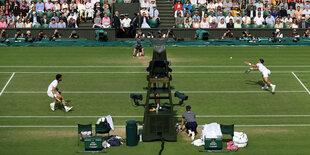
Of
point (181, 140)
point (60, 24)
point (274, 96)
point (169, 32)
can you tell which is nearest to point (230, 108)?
point (274, 96)

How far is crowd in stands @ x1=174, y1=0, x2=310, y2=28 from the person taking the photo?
48.7 meters

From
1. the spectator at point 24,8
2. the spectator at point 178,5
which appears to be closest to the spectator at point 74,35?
the spectator at point 24,8

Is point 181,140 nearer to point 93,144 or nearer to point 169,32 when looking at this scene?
point 93,144

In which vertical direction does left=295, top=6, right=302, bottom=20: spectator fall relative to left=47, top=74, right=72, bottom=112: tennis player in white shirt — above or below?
above

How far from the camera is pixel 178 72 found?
38406 mm

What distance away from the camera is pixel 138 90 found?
3447 cm

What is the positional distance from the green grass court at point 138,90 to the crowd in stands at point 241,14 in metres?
3.72

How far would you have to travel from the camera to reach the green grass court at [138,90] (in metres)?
25.8

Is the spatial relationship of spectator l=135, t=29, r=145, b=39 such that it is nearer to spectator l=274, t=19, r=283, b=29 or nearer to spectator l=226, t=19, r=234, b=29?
spectator l=226, t=19, r=234, b=29

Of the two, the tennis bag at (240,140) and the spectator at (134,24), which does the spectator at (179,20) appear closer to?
the spectator at (134,24)

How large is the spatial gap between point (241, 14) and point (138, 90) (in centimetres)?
1916

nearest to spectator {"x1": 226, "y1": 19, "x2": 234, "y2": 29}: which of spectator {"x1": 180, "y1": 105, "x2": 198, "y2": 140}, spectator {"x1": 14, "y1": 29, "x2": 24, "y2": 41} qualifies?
spectator {"x1": 14, "y1": 29, "x2": 24, "y2": 41}

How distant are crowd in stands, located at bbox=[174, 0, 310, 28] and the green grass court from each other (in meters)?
3.72

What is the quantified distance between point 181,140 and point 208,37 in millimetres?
22258
